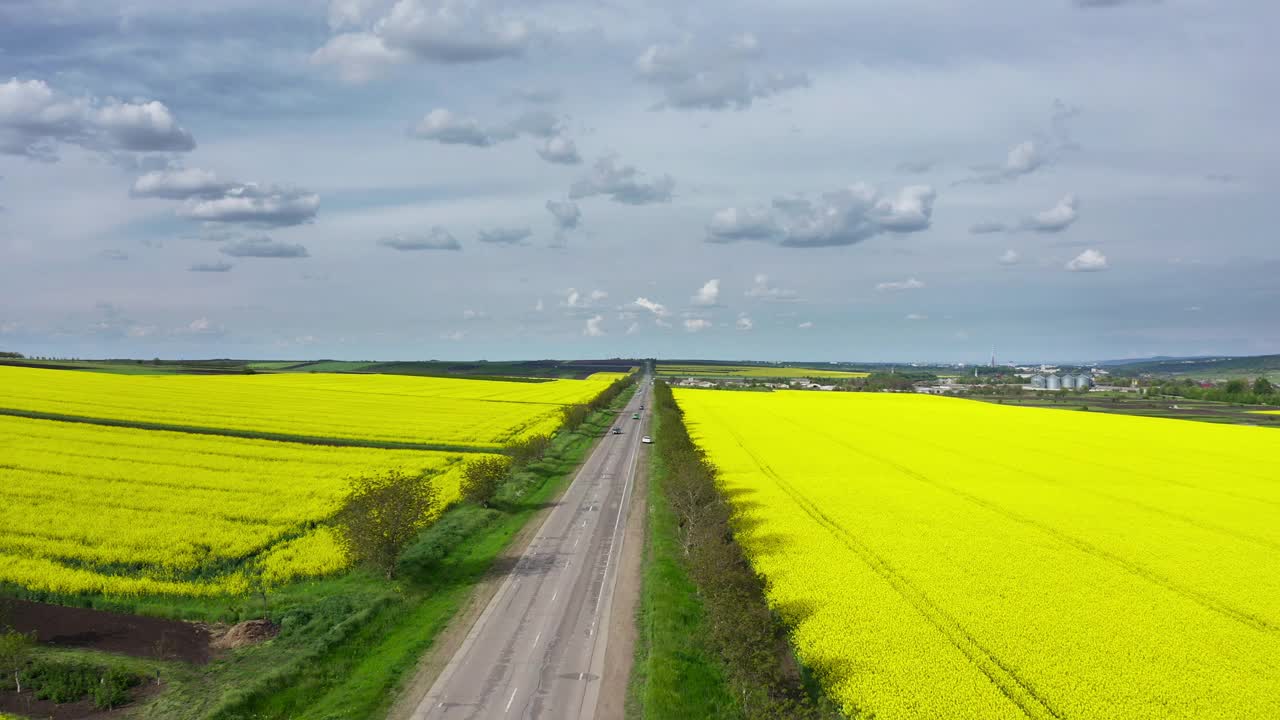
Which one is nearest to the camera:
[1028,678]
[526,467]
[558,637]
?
[1028,678]

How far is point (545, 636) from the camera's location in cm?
3356

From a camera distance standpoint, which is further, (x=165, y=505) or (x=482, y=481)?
(x=482, y=481)

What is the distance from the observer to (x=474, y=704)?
2725 cm

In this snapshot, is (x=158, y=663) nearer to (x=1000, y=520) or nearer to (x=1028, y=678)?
(x=1028, y=678)

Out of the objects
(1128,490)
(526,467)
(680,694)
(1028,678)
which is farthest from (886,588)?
(526,467)

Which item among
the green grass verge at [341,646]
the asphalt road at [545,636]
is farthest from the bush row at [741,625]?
the green grass verge at [341,646]

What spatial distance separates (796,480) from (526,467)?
98.4ft

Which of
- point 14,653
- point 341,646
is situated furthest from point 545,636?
point 14,653

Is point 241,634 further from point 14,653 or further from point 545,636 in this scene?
point 545,636

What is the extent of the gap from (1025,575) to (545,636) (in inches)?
1040

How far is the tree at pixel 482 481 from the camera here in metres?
58.0

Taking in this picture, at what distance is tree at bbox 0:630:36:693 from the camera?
2672 centimetres

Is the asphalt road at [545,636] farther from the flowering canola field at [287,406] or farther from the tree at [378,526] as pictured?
the flowering canola field at [287,406]

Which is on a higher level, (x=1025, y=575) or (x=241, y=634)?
(x=1025, y=575)
